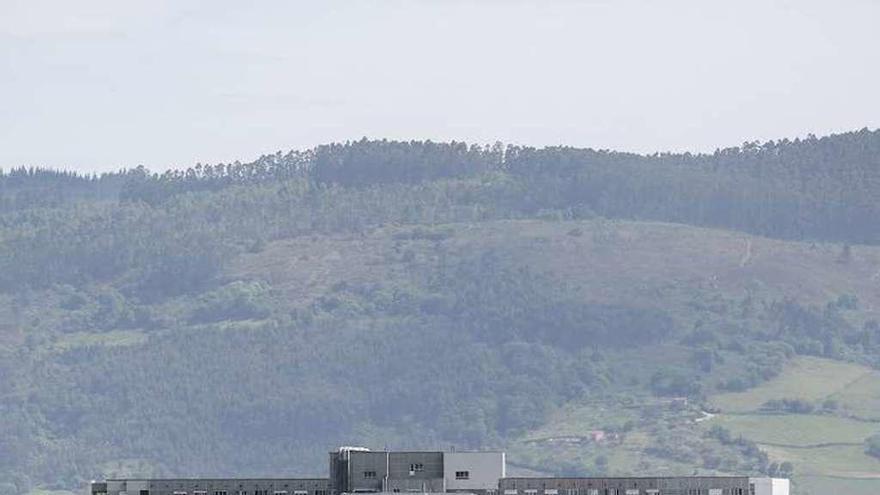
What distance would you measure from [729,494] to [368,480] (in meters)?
16.9

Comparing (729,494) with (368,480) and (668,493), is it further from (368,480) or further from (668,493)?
(368,480)

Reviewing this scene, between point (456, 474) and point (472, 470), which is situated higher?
point (472, 470)

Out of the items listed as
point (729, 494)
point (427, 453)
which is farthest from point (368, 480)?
point (729, 494)

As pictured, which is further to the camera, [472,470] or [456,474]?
[472,470]

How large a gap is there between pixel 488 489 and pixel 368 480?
559 cm

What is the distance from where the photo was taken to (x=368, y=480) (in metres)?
199

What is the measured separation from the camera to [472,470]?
653 feet

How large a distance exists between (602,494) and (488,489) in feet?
17.8

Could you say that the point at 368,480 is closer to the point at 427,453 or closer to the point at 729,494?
the point at 427,453

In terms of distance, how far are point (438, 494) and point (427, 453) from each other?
4251mm

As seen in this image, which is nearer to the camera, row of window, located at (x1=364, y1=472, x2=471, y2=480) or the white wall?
the white wall

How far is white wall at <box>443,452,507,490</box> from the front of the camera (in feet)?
650

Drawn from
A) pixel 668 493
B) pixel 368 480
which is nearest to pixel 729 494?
pixel 668 493

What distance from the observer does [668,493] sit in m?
200
